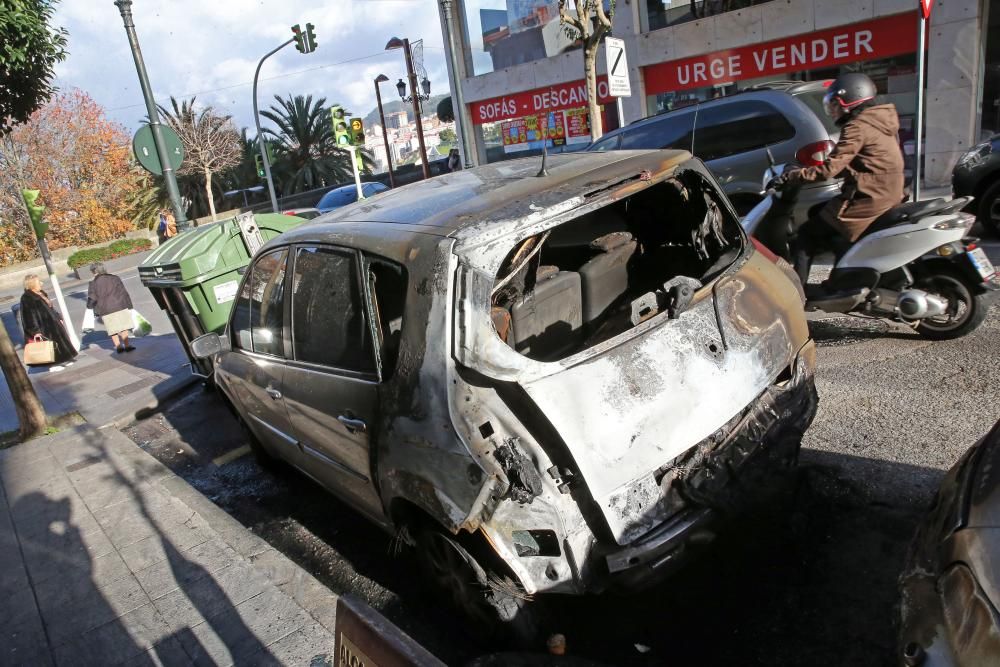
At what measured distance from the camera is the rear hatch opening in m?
3.28

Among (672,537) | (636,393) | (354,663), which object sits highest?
(636,393)

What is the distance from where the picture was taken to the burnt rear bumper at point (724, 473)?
263 centimetres

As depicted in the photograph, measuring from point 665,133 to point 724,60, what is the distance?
661 centimetres

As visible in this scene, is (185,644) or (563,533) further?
(185,644)

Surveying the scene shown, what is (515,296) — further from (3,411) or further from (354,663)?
(3,411)

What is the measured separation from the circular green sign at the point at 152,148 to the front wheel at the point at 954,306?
26.9ft

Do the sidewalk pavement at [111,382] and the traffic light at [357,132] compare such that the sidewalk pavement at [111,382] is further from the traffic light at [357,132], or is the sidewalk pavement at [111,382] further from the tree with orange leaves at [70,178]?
the tree with orange leaves at [70,178]

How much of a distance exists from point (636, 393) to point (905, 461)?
1963 mm

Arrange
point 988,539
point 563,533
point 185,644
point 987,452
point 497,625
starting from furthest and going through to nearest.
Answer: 1. point 185,644
2. point 497,625
3. point 563,533
4. point 987,452
5. point 988,539

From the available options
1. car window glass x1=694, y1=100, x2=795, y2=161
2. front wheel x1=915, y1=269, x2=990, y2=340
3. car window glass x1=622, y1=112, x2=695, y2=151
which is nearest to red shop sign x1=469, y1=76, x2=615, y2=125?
car window glass x1=622, y1=112, x2=695, y2=151

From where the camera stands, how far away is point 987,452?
6.89 feet

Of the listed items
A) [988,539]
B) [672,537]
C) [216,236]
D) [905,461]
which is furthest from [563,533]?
[216,236]

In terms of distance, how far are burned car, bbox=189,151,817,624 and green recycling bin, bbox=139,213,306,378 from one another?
3696mm

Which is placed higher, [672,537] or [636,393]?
[636,393]
